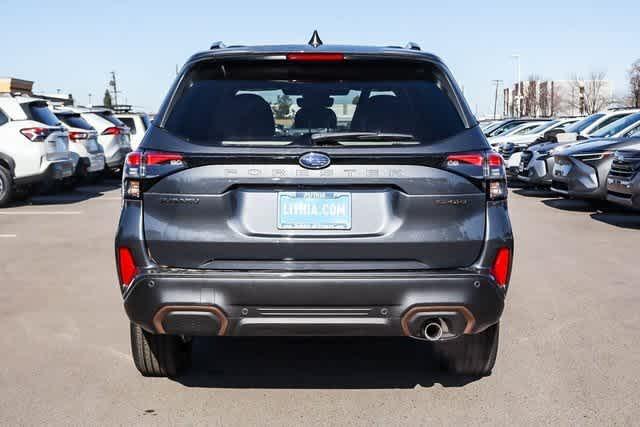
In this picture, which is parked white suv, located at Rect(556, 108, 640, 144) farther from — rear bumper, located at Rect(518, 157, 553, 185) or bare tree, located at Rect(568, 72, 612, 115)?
bare tree, located at Rect(568, 72, 612, 115)

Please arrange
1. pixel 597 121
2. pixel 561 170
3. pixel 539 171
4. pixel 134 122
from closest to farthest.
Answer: pixel 561 170 → pixel 539 171 → pixel 597 121 → pixel 134 122

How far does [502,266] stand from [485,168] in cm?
47

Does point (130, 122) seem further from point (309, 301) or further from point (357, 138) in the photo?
point (309, 301)

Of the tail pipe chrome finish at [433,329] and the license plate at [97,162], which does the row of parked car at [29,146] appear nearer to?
the license plate at [97,162]

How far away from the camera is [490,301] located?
12.2 ft

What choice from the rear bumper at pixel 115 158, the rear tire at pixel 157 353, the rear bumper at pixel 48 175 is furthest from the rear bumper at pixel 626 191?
the rear bumper at pixel 115 158

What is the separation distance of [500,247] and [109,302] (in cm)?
365

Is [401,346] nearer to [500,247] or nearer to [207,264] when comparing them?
[500,247]

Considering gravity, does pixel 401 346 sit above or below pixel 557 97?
above

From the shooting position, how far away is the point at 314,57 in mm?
3918

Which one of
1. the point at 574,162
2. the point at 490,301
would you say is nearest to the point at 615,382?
the point at 490,301

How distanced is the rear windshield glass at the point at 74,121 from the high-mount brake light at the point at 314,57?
13.7 meters

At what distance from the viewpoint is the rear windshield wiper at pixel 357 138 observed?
368 cm

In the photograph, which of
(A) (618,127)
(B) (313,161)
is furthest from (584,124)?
(B) (313,161)
